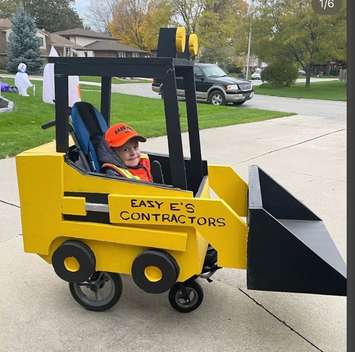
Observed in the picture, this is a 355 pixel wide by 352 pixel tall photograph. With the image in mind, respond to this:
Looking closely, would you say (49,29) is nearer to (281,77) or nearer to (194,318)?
(281,77)

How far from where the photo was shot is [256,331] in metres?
2.81

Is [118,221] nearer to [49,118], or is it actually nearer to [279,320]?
[279,320]

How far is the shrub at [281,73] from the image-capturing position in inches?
1356

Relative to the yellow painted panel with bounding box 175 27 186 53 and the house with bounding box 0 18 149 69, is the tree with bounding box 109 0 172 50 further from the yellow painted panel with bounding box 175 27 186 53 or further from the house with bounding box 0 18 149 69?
the yellow painted panel with bounding box 175 27 186 53

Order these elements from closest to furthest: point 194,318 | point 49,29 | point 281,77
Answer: point 194,318
point 281,77
point 49,29

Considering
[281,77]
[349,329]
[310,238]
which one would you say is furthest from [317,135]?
[281,77]

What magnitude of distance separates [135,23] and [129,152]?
63.9 metres

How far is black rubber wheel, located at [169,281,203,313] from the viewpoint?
2975 millimetres

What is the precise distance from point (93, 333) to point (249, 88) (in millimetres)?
18083

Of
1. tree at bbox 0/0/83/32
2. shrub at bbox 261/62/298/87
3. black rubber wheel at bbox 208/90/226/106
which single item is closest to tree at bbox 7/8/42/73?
shrub at bbox 261/62/298/87

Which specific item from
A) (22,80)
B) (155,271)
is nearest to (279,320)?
(155,271)

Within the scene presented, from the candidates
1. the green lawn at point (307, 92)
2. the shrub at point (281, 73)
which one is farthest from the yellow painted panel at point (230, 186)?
the shrub at point (281, 73)

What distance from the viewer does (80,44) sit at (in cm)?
6456

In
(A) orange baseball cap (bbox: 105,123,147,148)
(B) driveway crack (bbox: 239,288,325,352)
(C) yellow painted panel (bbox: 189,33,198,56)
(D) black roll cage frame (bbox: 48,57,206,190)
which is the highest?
(C) yellow painted panel (bbox: 189,33,198,56)
